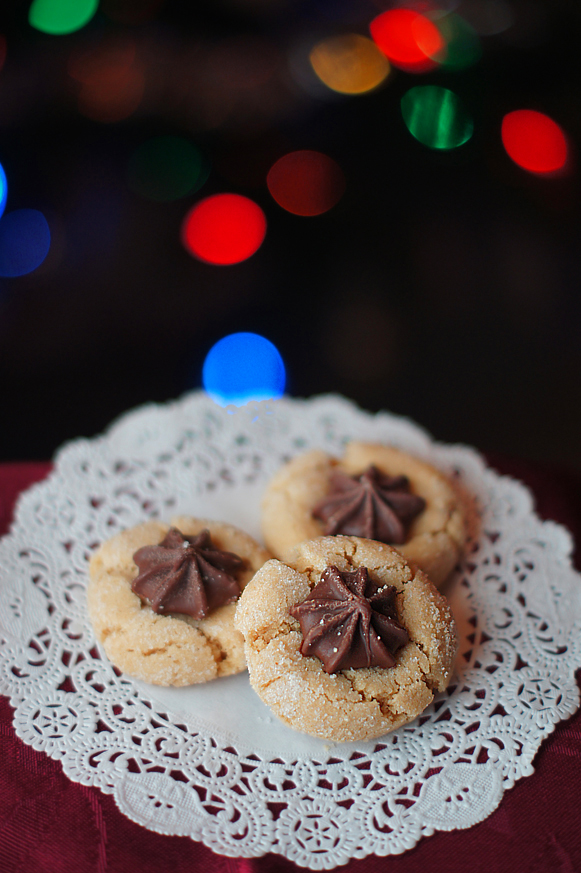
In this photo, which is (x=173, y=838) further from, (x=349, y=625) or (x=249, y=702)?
(x=349, y=625)

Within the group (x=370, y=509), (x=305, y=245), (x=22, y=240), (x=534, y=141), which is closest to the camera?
(x=370, y=509)

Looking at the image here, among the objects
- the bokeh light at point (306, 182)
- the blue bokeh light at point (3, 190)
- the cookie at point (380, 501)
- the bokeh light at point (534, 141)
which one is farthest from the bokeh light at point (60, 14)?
the cookie at point (380, 501)

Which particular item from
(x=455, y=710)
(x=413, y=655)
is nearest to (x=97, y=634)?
(x=413, y=655)

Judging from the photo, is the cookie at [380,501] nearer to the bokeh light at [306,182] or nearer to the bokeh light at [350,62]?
the bokeh light at [350,62]

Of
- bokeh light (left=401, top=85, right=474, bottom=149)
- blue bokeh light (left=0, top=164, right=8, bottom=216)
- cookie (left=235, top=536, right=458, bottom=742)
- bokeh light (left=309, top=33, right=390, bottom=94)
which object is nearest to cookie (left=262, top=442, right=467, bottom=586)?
cookie (left=235, top=536, right=458, bottom=742)

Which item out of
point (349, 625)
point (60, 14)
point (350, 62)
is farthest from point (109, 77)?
point (349, 625)
